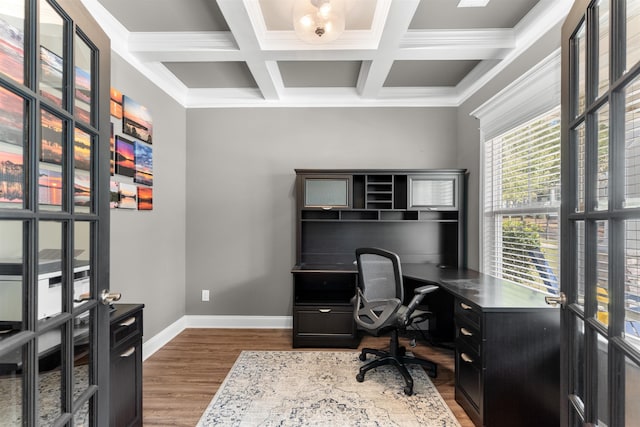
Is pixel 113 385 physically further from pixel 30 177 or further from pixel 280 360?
pixel 280 360

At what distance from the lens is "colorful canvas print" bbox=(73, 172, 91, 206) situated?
102cm

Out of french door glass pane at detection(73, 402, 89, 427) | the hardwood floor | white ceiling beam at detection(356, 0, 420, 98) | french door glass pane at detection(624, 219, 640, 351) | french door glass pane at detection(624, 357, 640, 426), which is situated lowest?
the hardwood floor

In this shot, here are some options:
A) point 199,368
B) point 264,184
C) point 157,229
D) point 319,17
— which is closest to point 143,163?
point 157,229

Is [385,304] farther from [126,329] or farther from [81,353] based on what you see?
[81,353]

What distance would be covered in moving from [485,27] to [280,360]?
311cm

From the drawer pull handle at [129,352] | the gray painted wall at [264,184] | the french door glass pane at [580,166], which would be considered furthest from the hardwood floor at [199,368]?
the french door glass pane at [580,166]

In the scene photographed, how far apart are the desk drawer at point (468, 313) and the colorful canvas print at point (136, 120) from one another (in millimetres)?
2822

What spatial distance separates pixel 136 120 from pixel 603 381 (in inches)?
126

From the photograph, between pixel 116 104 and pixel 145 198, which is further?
pixel 145 198

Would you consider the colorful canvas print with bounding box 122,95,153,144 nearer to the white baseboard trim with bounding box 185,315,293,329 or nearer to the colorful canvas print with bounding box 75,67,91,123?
the colorful canvas print with bounding box 75,67,91,123

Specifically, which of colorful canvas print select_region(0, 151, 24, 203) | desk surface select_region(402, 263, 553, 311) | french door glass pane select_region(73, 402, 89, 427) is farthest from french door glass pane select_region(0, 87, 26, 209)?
desk surface select_region(402, 263, 553, 311)

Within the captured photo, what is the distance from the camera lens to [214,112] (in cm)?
357

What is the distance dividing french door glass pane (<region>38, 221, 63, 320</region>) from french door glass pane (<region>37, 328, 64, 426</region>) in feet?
0.23

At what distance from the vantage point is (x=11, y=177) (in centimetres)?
76
